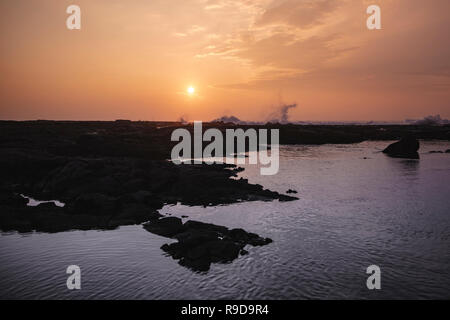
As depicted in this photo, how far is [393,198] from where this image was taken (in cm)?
4347

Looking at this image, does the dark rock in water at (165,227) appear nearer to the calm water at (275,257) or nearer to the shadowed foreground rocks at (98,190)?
the calm water at (275,257)

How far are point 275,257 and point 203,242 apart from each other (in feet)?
17.6

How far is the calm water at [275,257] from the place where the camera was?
778 inches

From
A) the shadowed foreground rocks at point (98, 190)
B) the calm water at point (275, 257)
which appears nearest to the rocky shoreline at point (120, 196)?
the shadowed foreground rocks at point (98, 190)

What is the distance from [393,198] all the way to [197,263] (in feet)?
104

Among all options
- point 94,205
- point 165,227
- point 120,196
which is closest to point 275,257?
point 165,227

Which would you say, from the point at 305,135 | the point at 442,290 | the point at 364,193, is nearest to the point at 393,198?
the point at 364,193

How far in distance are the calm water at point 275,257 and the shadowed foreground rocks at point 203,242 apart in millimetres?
674

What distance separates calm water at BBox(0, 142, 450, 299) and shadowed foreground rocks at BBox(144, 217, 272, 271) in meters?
0.67

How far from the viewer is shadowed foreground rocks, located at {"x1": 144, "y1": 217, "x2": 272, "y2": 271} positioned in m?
23.3

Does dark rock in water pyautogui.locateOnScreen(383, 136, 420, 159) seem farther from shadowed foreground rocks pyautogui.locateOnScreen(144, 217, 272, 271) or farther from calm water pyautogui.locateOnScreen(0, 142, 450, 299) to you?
shadowed foreground rocks pyautogui.locateOnScreen(144, 217, 272, 271)

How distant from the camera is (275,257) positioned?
2417 centimetres

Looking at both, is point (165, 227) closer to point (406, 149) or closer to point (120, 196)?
point (120, 196)
